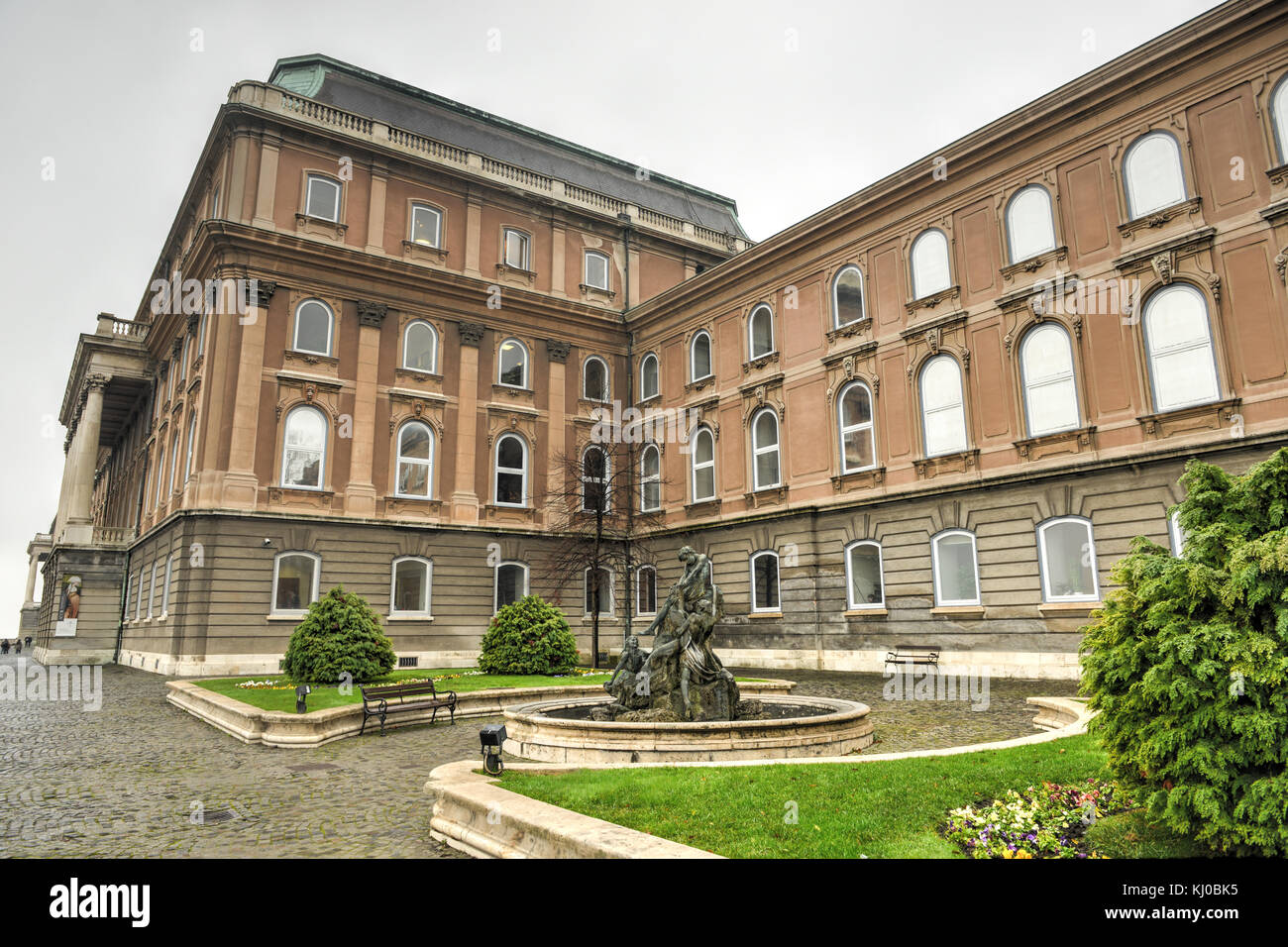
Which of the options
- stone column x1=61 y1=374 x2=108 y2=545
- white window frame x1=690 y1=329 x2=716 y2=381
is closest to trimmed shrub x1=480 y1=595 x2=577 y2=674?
white window frame x1=690 y1=329 x2=716 y2=381

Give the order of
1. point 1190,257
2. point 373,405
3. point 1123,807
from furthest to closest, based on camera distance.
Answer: point 373,405
point 1190,257
point 1123,807

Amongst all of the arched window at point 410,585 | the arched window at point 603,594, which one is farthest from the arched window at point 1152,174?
the arched window at point 410,585

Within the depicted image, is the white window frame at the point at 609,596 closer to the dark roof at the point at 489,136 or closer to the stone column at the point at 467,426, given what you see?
the stone column at the point at 467,426

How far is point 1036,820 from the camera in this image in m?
6.79

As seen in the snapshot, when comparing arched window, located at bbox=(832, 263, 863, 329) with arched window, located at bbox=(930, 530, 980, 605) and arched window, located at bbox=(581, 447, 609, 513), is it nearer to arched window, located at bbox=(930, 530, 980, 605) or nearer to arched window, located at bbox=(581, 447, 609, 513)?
arched window, located at bbox=(930, 530, 980, 605)

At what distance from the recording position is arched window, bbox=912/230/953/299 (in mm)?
24750

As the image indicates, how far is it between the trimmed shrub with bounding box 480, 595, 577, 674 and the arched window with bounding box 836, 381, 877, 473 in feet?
35.7

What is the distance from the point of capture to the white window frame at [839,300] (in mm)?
26781

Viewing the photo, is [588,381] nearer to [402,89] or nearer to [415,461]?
[415,461]

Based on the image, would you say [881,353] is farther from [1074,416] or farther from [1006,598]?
[1006,598]

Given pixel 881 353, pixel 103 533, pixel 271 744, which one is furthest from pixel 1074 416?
pixel 103 533

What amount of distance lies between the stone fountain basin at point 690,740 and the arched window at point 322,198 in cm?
2507
